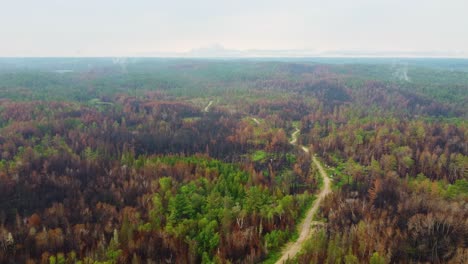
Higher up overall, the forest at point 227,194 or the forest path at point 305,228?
the forest at point 227,194

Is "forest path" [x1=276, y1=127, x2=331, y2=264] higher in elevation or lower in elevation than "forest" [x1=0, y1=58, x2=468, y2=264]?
lower

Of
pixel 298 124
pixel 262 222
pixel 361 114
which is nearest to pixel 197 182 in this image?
pixel 262 222

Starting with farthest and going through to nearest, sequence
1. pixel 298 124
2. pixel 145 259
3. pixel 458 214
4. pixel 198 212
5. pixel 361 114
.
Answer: pixel 361 114, pixel 298 124, pixel 198 212, pixel 458 214, pixel 145 259

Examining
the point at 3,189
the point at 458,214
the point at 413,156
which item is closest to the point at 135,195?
the point at 3,189

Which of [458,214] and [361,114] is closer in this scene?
[458,214]

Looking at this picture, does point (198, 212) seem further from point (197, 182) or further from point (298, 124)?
point (298, 124)

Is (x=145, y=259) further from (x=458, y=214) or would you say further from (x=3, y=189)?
(x=458, y=214)

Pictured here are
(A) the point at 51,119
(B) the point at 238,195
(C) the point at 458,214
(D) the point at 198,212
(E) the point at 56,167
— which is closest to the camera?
(C) the point at 458,214

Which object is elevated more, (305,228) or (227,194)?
(227,194)

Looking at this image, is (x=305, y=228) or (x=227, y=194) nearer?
(x=305, y=228)
